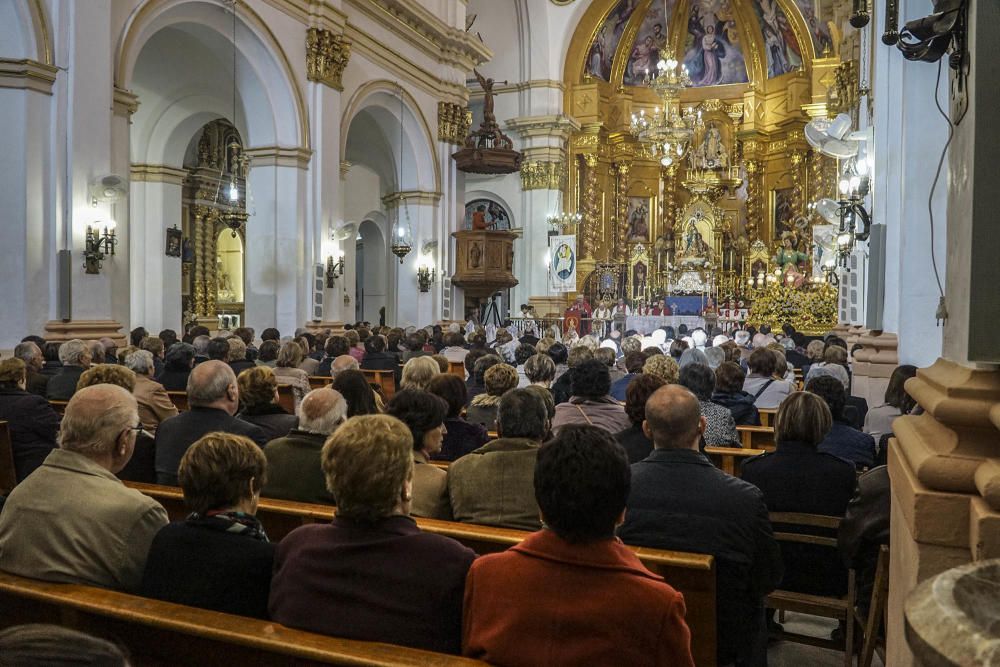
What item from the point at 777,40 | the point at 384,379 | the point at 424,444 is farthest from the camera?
the point at 777,40

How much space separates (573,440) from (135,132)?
1550 centimetres

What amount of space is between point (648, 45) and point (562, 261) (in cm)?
777

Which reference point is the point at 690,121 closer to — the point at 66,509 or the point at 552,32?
the point at 552,32

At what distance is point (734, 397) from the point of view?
564 centimetres

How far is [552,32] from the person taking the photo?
21766mm

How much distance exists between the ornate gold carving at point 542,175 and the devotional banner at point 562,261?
1.60 meters

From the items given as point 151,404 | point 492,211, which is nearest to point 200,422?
point 151,404

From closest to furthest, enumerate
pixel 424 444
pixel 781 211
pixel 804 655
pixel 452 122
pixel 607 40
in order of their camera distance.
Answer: pixel 424 444 → pixel 804 655 → pixel 452 122 → pixel 607 40 → pixel 781 211

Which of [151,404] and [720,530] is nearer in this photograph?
[720,530]

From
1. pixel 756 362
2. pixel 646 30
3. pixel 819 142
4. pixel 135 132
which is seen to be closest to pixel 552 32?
pixel 646 30

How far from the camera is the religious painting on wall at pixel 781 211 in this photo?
2319 centimetres

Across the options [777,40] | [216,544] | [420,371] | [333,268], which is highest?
[777,40]

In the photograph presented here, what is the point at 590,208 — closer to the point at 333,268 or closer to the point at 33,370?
the point at 333,268

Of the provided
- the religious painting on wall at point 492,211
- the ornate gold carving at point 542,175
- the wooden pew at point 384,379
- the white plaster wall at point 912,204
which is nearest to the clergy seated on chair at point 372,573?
the white plaster wall at point 912,204
